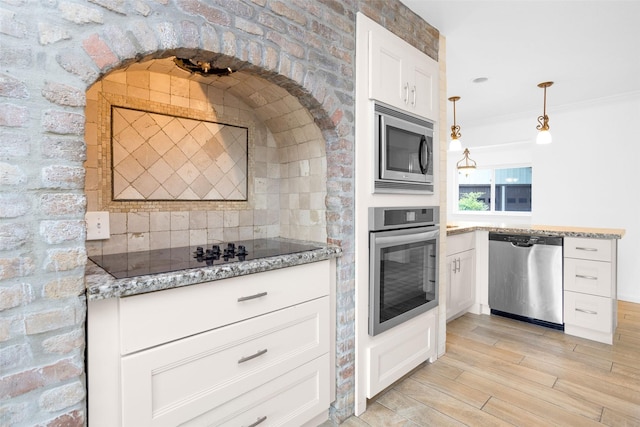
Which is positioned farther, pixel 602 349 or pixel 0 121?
pixel 602 349

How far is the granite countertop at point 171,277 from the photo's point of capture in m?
1.01

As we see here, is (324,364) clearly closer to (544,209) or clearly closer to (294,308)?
(294,308)

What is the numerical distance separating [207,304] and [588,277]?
3.19 metres

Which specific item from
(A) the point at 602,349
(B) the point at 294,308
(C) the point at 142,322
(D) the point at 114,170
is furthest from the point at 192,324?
(A) the point at 602,349

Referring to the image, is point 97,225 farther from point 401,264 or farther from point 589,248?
point 589,248

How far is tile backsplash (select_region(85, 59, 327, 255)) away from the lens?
62.2 inches

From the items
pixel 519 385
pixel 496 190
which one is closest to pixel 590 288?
pixel 519 385

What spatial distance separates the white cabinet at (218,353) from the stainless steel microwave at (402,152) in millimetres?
658

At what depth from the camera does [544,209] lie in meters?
4.69

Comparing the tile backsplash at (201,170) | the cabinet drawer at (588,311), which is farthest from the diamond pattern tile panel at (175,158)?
the cabinet drawer at (588,311)

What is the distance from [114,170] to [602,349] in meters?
3.71

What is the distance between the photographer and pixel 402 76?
2018mm

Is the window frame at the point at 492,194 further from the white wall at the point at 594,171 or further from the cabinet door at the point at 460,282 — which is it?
the cabinet door at the point at 460,282

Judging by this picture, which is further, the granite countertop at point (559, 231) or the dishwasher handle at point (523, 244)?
the dishwasher handle at point (523, 244)
